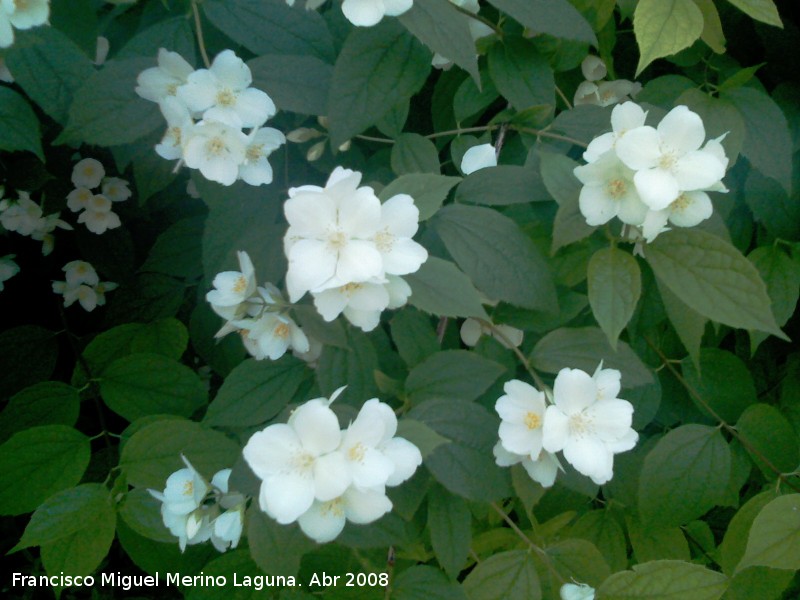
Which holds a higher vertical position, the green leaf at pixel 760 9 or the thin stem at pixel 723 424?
the green leaf at pixel 760 9

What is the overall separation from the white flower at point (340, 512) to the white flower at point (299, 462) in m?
0.02

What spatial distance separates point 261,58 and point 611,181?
1.69 feet

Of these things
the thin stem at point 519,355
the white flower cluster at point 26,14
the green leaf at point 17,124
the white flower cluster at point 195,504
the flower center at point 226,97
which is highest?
the white flower cluster at point 26,14

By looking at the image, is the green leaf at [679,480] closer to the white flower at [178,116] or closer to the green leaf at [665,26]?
the green leaf at [665,26]

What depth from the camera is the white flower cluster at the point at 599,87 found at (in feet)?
4.47

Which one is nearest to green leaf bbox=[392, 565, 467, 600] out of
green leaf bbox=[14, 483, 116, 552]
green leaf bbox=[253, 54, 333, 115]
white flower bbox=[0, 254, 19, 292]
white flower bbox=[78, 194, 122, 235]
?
green leaf bbox=[14, 483, 116, 552]

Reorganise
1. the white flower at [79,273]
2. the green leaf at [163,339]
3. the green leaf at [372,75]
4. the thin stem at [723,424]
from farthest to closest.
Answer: the white flower at [79,273] < the green leaf at [163,339] < the thin stem at [723,424] < the green leaf at [372,75]

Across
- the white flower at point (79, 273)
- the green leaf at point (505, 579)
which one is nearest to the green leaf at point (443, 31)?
the green leaf at point (505, 579)

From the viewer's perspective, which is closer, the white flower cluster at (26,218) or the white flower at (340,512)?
the white flower at (340,512)

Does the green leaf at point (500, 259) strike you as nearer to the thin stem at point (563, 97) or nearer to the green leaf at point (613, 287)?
the green leaf at point (613, 287)

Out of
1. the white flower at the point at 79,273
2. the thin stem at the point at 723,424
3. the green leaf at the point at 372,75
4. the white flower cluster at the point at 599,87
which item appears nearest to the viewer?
the green leaf at the point at 372,75

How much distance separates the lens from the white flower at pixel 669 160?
83 cm

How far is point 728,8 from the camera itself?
1.37 metres

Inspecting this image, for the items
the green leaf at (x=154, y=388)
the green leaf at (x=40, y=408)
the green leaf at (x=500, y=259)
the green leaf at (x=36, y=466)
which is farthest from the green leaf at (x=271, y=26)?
the green leaf at (x=40, y=408)
